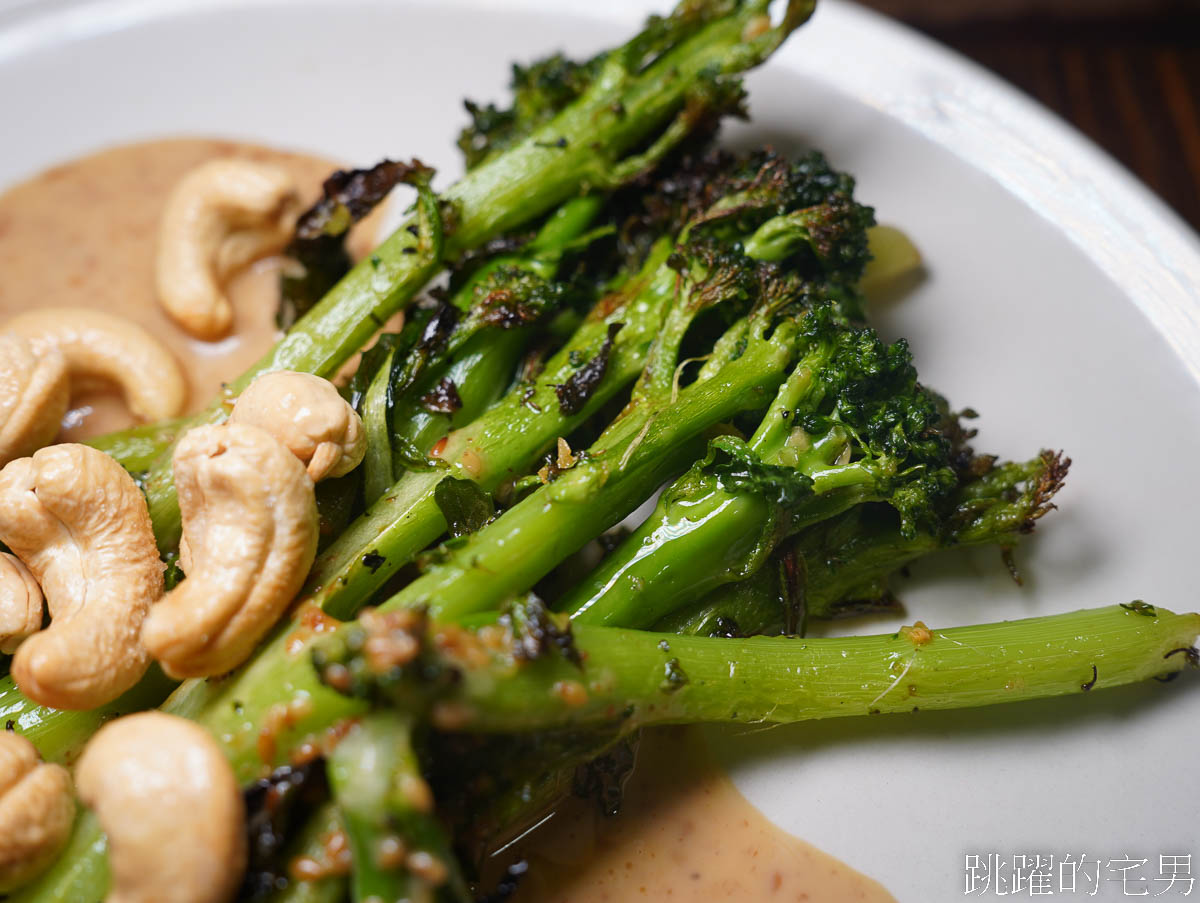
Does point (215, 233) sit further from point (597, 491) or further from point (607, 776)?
point (607, 776)

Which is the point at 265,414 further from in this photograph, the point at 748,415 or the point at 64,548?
the point at 748,415

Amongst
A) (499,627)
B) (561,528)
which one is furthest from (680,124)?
(499,627)

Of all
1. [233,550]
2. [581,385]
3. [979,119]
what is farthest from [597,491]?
[979,119]

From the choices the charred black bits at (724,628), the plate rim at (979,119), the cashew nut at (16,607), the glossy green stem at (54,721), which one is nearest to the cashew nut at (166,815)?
the glossy green stem at (54,721)

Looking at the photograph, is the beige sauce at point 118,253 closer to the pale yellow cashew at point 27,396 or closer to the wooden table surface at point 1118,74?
the pale yellow cashew at point 27,396

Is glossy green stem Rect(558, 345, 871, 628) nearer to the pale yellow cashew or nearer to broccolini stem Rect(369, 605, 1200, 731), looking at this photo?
broccolini stem Rect(369, 605, 1200, 731)

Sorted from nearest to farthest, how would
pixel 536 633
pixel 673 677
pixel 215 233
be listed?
pixel 536 633
pixel 673 677
pixel 215 233
